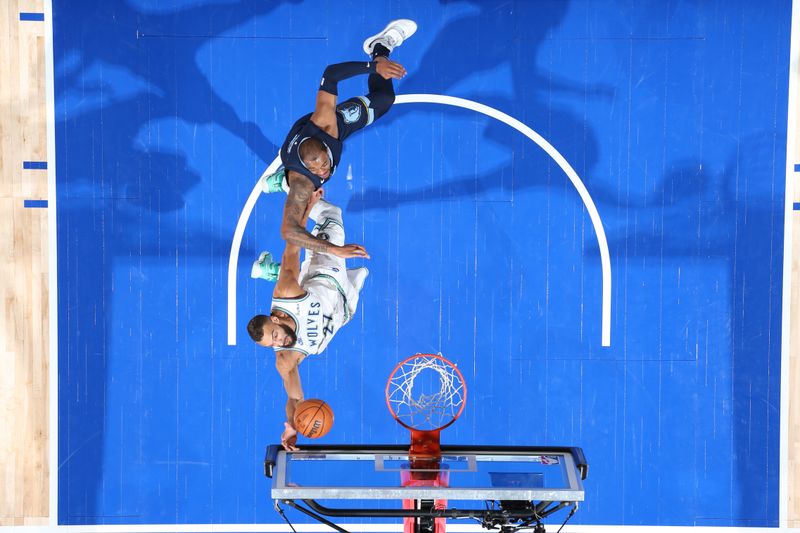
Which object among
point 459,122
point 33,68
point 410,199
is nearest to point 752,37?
point 459,122

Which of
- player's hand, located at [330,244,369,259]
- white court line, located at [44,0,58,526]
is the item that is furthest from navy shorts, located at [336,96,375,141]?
white court line, located at [44,0,58,526]

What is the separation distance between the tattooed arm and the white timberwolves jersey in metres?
0.34

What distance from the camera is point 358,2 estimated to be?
375 inches

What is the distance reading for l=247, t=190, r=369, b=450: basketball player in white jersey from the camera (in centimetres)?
741

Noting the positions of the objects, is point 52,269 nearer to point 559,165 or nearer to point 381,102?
point 381,102

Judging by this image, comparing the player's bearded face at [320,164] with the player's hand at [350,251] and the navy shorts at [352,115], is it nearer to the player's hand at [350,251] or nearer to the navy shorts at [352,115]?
the navy shorts at [352,115]

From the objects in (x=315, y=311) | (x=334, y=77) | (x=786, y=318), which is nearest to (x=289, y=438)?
(x=315, y=311)

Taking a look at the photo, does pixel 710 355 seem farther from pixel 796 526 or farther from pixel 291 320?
pixel 291 320

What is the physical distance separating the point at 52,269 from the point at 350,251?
410 cm

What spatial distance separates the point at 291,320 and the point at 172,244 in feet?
8.84

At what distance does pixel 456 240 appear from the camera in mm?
9539

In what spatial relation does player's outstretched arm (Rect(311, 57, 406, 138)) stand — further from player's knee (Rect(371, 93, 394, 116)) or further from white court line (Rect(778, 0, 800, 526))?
white court line (Rect(778, 0, 800, 526))

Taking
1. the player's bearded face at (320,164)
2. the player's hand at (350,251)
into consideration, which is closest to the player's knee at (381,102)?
the player's bearded face at (320,164)

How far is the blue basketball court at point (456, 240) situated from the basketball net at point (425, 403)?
359 millimetres
